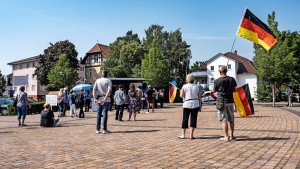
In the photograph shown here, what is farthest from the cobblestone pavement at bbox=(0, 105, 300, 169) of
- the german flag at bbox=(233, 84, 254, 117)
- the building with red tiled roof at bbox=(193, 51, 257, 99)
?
the building with red tiled roof at bbox=(193, 51, 257, 99)

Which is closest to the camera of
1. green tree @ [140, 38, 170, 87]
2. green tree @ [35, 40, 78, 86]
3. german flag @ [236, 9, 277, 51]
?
german flag @ [236, 9, 277, 51]

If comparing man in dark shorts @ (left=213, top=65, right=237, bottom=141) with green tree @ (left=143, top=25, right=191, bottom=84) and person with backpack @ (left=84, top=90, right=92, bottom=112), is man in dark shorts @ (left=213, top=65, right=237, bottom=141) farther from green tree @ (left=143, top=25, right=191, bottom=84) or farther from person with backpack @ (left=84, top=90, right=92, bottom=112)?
green tree @ (left=143, top=25, right=191, bottom=84)

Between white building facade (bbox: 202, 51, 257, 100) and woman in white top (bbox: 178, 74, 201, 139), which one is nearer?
woman in white top (bbox: 178, 74, 201, 139)

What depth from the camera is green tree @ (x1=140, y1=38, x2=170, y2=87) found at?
52.1m

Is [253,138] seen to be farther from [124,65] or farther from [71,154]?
[124,65]

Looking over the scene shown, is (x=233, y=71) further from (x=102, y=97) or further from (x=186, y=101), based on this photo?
(x=186, y=101)

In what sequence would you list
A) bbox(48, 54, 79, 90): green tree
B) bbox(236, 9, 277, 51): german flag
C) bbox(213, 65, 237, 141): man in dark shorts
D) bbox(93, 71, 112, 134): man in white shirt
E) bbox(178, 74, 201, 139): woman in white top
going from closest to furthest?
bbox(213, 65, 237, 141): man in dark shorts
bbox(178, 74, 201, 139): woman in white top
bbox(93, 71, 112, 134): man in white shirt
bbox(236, 9, 277, 51): german flag
bbox(48, 54, 79, 90): green tree

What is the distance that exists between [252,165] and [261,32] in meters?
8.45

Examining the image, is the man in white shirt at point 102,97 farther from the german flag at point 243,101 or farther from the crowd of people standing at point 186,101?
the german flag at point 243,101

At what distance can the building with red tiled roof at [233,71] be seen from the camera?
6266 centimetres

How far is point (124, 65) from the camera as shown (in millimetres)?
59188

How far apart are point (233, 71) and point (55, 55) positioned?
36.1 m

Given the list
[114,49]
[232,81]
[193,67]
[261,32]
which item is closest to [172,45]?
[193,67]

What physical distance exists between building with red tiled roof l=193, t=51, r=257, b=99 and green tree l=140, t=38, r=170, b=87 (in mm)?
15590
